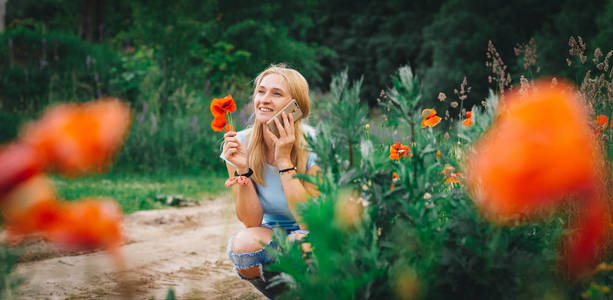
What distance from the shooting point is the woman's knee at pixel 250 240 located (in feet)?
7.90

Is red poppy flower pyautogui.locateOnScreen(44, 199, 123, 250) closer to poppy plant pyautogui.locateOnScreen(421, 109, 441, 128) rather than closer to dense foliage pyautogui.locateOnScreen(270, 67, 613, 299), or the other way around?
dense foliage pyautogui.locateOnScreen(270, 67, 613, 299)

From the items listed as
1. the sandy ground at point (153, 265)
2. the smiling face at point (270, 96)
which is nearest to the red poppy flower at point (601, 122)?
the smiling face at point (270, 96)

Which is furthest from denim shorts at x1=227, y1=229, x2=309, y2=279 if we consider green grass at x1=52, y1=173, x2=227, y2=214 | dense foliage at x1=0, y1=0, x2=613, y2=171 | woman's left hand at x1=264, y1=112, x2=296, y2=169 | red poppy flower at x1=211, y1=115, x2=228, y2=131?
dense foliage at x1=0, y1=0, x2=613, y2=171

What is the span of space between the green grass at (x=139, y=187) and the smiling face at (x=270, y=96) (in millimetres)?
3154

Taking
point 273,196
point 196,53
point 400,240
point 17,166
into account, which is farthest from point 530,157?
point 196,53

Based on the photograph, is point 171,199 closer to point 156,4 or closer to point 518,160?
point 518,160

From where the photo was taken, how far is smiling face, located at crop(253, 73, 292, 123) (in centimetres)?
240

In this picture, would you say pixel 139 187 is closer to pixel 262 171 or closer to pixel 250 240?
pixel 262 171

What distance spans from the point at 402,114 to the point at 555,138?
46 cm

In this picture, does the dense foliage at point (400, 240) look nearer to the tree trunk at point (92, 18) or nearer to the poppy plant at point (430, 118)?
the poppy plant at point (430, 118)

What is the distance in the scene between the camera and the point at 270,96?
2422 millimetres

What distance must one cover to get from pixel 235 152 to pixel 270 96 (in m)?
0.36

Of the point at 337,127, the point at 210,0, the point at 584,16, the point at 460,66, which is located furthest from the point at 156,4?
the point at 337,127

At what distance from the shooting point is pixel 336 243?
132 cm
